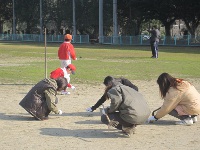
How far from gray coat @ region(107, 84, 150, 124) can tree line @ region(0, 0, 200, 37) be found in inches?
1715

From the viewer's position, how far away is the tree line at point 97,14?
52.1 metres

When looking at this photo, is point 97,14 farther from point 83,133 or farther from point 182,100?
point 83,133

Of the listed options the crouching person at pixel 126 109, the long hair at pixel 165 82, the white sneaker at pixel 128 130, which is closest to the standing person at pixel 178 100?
the long hair at pixel 165 82

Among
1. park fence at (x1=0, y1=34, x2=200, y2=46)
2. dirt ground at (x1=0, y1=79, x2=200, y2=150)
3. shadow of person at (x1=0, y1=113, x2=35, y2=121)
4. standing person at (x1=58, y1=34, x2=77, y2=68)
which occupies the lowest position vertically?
dirt ground at (x1=0, y1=79, x2=200, y2=150)

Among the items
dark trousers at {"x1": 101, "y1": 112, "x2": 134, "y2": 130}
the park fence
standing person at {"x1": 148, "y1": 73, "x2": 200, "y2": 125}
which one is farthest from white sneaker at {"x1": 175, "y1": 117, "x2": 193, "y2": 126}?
the park fence

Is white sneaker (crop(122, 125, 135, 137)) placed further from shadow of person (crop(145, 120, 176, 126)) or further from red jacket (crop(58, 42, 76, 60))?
red jacket (crop(58, 42, 76, 60))

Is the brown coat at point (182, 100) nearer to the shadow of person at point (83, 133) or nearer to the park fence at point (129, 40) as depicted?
the shadow of person at point (83, 133)

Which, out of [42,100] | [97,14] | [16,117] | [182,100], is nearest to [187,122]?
[182,100]

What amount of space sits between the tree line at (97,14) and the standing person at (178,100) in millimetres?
42278

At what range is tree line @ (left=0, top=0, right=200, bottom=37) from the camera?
171 feet

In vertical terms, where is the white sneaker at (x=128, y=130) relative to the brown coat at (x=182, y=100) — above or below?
below

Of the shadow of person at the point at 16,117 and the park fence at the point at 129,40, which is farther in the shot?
the park fence at the point at 129,40

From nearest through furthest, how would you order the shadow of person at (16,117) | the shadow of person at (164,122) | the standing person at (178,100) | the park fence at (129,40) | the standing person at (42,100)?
the standing person at (178,100), the shadow of person at (164,122), the standing person at (42,100), the shadow of person at (16,117), the park fence at (129,40)

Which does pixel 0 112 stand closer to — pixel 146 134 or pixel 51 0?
pixel 146 134
